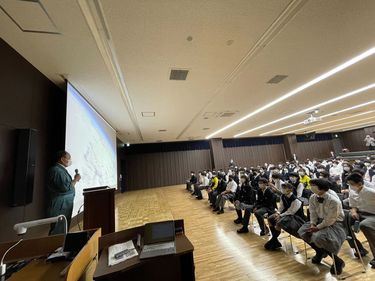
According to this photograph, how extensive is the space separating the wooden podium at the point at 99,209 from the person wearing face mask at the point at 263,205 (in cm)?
267

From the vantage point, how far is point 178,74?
3.73 meters

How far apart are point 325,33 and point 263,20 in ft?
3.98

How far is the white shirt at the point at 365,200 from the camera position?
2.46 meters

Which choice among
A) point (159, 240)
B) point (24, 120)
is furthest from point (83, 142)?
point (159, 240)

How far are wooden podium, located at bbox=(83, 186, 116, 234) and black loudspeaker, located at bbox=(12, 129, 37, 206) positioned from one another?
895 millimetres

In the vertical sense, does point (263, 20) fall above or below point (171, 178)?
above

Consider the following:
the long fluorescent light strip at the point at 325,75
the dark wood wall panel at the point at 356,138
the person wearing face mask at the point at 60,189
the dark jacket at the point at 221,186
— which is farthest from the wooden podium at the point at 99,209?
the dark wood wall panel at the point at 356,138

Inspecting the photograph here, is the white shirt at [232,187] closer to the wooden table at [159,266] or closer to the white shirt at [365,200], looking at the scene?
the white shirt at [365,200]

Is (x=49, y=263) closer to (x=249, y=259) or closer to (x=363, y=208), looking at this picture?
(x=249, y=259)

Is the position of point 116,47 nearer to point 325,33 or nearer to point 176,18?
point 176,18

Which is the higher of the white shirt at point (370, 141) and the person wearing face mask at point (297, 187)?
the white shirt at point (370, 141)

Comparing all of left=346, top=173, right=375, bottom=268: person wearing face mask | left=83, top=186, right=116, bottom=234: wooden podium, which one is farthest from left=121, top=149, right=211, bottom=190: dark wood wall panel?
left=346, top=173, right=375, bottom=268: person wearing face mask

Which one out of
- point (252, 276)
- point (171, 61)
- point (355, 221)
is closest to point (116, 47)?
point (171, 61)

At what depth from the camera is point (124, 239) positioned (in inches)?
59.0
